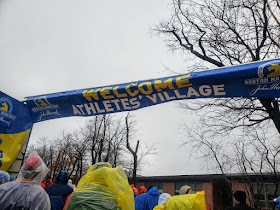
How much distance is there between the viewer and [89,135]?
111 feet

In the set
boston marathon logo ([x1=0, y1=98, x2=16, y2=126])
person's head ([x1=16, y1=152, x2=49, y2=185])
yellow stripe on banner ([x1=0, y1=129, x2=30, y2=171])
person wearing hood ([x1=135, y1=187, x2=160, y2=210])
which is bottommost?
person wearing hood ([x1=135, y1=187, x2=160, y2=210])

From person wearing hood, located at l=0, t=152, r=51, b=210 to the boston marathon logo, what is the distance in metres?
3.19

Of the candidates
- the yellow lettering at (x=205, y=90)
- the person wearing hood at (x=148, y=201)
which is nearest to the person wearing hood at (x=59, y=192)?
the person wearing hood at (x=148, y=201)

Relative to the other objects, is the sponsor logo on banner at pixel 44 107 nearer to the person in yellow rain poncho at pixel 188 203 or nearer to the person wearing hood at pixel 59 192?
the person wearing hood at pixel 59 192

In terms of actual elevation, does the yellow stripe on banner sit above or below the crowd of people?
above

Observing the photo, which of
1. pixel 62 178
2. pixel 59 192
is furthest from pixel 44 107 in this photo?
pixel 59 192

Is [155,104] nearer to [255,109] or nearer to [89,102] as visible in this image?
[89,102]

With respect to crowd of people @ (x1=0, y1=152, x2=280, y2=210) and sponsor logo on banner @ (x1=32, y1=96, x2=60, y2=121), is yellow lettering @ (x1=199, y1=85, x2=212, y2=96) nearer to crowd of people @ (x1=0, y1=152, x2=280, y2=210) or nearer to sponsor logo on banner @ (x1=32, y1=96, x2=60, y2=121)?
crowd of people @ (x1=0, y1=152, x2=280, y2=210)

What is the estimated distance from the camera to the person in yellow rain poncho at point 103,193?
2416mm

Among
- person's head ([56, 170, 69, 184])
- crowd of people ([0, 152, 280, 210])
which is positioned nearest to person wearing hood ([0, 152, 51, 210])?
crowd of people ([0, 152, 280, 210])

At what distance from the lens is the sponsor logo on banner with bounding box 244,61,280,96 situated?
149 inches

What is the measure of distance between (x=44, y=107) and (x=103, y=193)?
408cm

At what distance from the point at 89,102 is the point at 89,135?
29.3 metres

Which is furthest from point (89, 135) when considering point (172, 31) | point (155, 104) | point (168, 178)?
point (155, 104)
